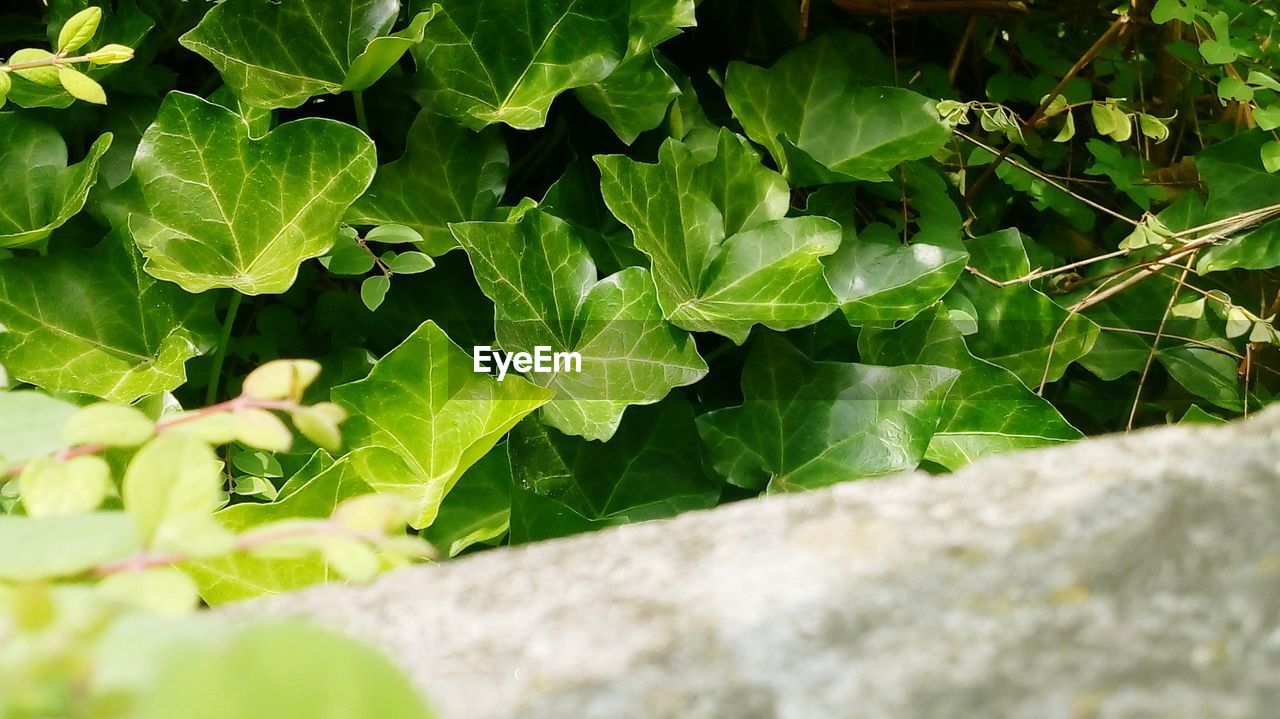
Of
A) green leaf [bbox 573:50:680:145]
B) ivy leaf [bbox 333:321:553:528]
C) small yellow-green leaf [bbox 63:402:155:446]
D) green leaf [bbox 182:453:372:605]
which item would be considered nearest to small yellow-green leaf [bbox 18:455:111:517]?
small yellow-green leaf [bbox 63:402:155:446]

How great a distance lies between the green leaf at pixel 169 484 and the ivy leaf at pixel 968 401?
73 cm

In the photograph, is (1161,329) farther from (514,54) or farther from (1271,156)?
(514,54)

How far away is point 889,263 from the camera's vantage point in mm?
962

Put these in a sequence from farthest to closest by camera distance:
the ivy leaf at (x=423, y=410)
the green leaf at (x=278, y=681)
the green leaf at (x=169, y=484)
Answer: the ivy leaf at (x=423, y=410)
the green leaf at (x=169, y=484)
the green leaf at (x=278, y=681)

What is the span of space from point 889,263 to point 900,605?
74 cm

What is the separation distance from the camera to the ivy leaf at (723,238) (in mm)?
840

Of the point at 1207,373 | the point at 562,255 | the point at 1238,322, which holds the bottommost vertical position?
the point at 1207,373

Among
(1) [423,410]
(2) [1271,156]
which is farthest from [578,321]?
(2) [1271,156]

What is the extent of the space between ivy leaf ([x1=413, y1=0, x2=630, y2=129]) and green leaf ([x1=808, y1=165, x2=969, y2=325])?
0.27m

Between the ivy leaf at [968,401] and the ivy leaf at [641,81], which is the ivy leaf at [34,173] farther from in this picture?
the ivy leaf at [968,401]

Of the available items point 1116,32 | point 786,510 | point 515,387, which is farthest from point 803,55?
point 786,510

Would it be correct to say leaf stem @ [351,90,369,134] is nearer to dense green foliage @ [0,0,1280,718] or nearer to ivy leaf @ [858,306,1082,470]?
dense green foliage @ [0,0,1280,718]

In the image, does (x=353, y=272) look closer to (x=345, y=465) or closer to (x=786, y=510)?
(x=345, y=465)

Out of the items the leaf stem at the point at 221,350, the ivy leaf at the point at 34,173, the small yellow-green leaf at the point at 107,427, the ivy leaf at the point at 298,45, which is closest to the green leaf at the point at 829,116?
the ivy leaf at the point at 298,45
